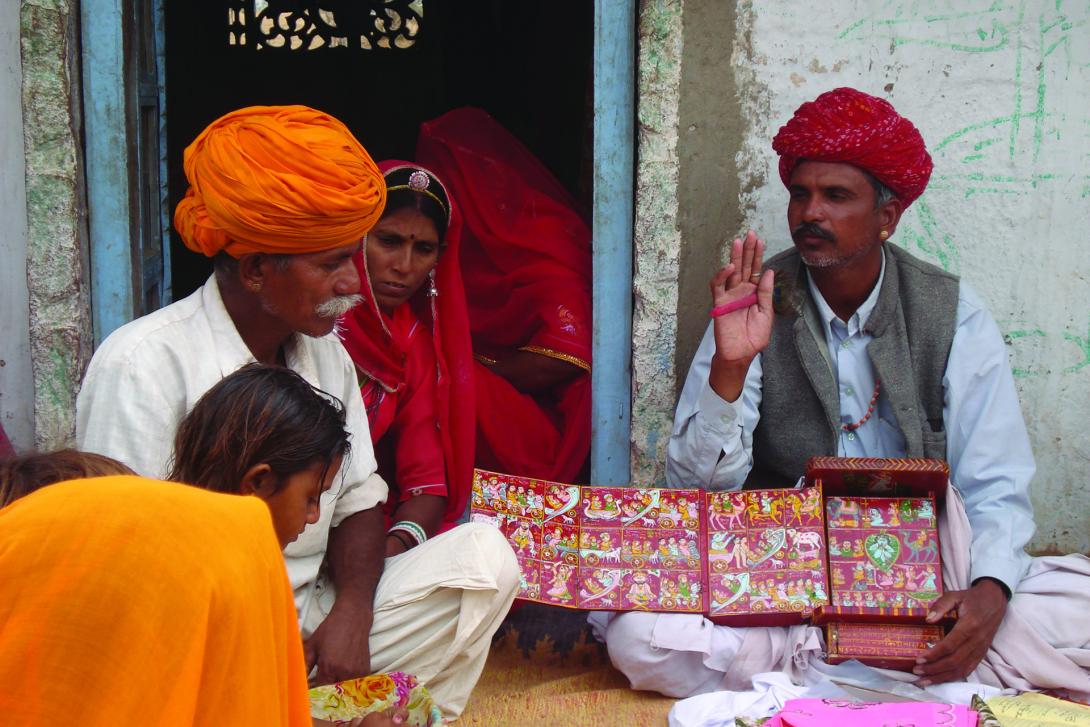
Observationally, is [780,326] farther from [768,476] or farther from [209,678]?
[209,678]

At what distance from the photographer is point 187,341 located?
305 cm

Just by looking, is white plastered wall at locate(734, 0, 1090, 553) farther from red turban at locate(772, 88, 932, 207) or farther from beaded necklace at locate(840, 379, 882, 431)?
beaded necklace at locate(840, 379, 882, 431)

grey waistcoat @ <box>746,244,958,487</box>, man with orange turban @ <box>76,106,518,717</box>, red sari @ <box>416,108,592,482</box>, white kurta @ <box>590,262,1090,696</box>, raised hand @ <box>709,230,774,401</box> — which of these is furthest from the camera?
red sari @ <box>416,108,592,482</box>

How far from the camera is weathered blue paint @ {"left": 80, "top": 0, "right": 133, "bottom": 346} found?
3.90m

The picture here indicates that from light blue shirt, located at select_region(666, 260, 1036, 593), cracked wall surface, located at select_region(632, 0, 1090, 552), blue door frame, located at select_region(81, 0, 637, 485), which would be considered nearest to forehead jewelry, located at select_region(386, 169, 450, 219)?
blue door frame, located at select_region(81, 0, 637, 485)

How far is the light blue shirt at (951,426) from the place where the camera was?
3.56 meters

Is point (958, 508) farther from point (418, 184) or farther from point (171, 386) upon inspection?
point (171, 386)

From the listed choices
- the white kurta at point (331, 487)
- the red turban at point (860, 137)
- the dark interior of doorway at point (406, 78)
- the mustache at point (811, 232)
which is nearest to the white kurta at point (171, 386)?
the white kurta at point (331, 487)

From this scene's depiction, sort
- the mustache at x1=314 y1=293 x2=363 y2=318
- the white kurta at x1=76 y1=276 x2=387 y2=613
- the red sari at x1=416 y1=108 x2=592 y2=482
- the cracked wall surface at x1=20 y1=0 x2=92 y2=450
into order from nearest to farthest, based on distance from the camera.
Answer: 1. the white kurta at x1=76 y1=276 x2=387 y2=613
2. the mustache at x1=314 y1=293 x2=363 y2=318
3. the cracked wall surface at x1=20 y1=0 x2=92 y2=450
4. the red sari at x1=416 y1=108 x2=592 y2=482

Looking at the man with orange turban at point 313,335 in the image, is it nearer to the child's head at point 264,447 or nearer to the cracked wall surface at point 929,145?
the child's head at point 264,447

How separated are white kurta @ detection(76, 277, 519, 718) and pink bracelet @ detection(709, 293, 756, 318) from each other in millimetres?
882

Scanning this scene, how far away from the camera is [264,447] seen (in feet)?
8.19

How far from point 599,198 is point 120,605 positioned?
2.61m

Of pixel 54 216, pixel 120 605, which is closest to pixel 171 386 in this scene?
pixel 54 216
